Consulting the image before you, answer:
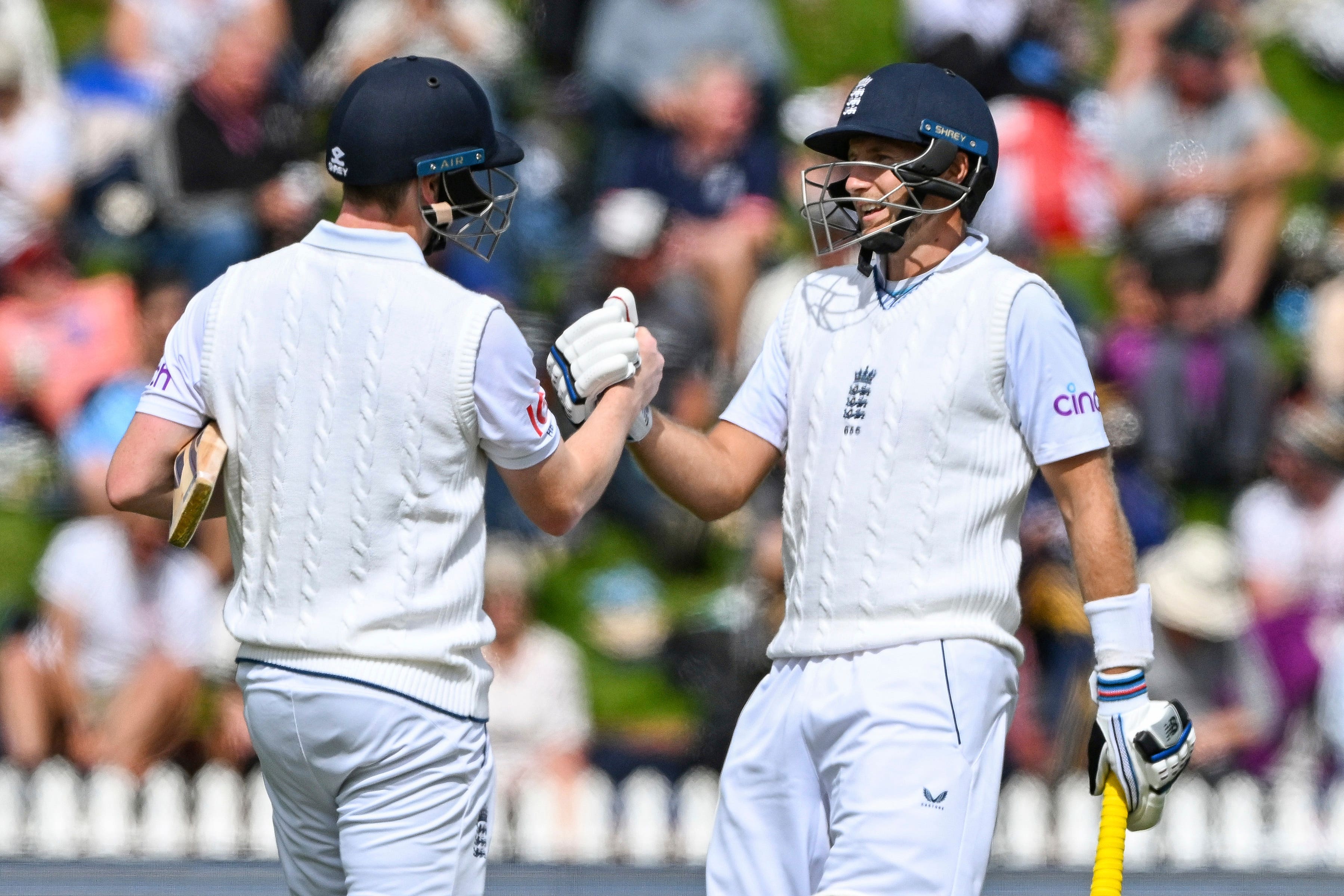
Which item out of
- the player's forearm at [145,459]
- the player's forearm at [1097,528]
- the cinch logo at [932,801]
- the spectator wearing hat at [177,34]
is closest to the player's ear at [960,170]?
the player's forearm at [1097,528]

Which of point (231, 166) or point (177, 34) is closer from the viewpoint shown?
point (231, 166)

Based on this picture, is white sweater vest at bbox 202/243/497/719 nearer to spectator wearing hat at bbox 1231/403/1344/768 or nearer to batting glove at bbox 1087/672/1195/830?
batting glove at bbox 1087/672/1195/830

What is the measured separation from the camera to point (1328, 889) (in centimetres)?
545

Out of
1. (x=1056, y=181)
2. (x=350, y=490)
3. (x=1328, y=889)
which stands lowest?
(x=1328, y=889)

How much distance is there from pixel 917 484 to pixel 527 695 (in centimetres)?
349

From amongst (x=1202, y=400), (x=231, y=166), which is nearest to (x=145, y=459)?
(x=231, y=166)

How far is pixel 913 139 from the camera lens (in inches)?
128

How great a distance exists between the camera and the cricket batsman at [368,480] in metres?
2.87

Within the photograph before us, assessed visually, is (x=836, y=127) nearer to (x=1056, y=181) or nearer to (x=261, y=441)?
(x=261, y=441)

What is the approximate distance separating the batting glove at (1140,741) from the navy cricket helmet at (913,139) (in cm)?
91

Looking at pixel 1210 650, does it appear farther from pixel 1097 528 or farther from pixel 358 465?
pixel 358 465

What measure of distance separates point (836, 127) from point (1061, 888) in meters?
2.99

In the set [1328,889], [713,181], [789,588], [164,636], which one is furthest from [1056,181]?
[789,588]

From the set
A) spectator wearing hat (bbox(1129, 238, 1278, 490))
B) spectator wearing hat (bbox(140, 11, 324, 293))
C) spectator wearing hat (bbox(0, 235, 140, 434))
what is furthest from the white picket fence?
spectator wearing hat (bbox(140, 11, 324, 293))
